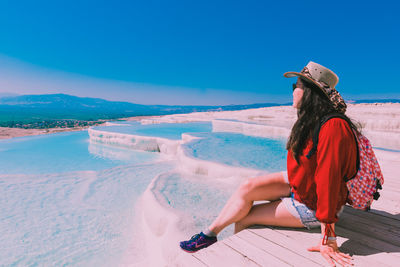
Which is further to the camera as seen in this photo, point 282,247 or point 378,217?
point 378,217

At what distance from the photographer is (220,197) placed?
3463 millimetres

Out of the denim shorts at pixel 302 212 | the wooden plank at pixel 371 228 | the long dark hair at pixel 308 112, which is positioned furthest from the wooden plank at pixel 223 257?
the wooden plank at pixel 371 228

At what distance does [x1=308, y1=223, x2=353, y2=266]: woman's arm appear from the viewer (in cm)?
115

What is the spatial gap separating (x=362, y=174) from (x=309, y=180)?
258 millimetres

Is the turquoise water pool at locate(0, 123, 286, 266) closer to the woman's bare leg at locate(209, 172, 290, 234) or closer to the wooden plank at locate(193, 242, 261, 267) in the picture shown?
the woman's bare leg at locate(209, 172, 290, 234)

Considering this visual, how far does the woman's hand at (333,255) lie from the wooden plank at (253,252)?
215mm

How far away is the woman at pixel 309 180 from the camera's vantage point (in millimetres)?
1093

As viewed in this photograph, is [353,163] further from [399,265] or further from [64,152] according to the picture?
[64,152]

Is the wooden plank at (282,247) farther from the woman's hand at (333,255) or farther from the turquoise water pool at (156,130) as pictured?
the turquoise water pool at (156,130)

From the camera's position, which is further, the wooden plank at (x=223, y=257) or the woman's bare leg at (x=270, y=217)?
the woman's bare leg at (x=270, y=217)

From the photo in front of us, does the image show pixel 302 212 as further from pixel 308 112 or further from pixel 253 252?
pixel 308 112

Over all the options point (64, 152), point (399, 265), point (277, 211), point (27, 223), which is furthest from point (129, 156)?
point (399, 265)

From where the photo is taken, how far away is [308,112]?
1219mm

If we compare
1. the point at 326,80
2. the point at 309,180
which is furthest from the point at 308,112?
the point at 309,180
